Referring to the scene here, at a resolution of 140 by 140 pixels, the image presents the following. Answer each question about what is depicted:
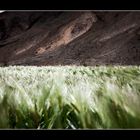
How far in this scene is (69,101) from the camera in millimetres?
1232

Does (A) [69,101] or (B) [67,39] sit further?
(B) [67,39]

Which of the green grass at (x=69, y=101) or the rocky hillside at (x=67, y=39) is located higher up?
the rocky hillside at (x=67, y=39)

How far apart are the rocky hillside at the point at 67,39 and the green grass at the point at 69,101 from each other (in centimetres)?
13

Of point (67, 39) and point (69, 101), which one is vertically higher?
point (67, 39)

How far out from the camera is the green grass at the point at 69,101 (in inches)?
47.3

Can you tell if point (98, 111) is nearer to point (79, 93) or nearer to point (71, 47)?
point (79, 93)

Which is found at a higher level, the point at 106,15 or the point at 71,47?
the point at 106,15

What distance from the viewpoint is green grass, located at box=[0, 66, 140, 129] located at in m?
1.20

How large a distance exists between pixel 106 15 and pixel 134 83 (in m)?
0.34

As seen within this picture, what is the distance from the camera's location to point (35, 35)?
5.25 feet

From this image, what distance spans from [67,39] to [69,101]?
455 millimetres

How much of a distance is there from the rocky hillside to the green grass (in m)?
0.13
